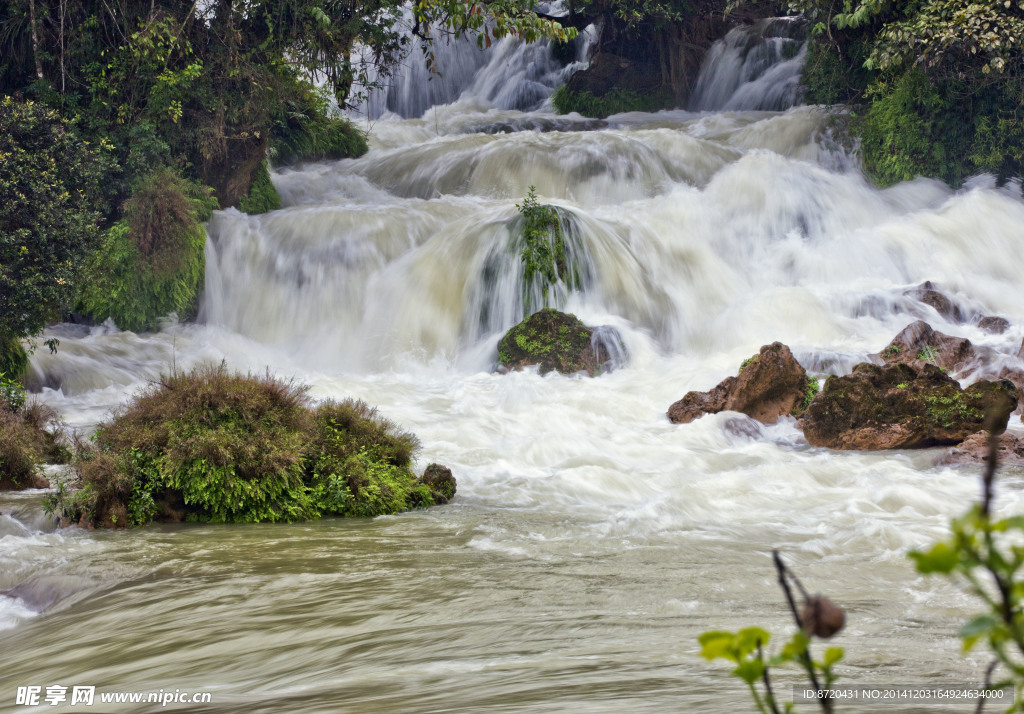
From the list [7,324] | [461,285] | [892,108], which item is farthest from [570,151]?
[7,324]

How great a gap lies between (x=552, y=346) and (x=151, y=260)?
7697 millimetres

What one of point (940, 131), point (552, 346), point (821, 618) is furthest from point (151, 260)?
point (940, 131)

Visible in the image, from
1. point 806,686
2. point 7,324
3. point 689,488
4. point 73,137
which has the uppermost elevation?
point 73,137

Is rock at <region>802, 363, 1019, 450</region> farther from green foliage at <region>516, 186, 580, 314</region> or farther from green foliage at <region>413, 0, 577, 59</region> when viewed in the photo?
green foliage at <region>516, 186, 580, 314</region>

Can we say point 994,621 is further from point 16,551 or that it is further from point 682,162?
point 682,162

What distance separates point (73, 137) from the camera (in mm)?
13648

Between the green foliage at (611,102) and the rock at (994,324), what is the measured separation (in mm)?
16143

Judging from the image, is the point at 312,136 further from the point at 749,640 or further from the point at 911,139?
the point at 749,640

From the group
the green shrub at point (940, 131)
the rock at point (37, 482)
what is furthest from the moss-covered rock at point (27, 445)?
the green shrub at point (940, 131)

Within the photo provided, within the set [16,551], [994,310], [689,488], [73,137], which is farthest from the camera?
[994,310]

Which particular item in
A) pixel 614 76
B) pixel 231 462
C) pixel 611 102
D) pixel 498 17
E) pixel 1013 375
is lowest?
pixel 1013 375

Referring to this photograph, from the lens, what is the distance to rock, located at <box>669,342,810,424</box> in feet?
34.8

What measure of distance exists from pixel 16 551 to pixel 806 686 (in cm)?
500

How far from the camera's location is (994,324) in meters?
14.6
